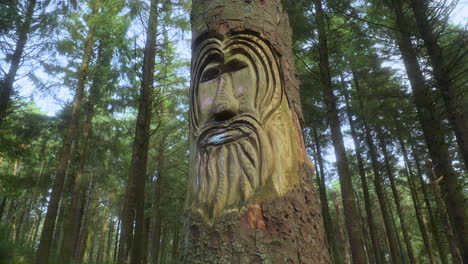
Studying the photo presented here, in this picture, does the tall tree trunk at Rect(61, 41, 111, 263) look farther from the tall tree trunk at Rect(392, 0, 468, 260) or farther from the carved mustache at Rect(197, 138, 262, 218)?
the carved mustache at Rect(197, 138, 262, 218)

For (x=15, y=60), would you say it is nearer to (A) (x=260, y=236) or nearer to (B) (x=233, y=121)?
(B) (x=233, y=121)

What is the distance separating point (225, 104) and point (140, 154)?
6.02m

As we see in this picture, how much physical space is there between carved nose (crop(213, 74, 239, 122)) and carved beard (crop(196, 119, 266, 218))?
9 centimetres

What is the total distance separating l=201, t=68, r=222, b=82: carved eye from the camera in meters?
1.86

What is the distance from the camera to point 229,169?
1.56 meters

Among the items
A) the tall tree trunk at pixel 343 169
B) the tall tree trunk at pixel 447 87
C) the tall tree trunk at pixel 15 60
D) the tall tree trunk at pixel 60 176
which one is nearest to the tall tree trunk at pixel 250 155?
the tall tree trunk at pixel 343 169

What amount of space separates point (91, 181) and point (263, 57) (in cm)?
1998

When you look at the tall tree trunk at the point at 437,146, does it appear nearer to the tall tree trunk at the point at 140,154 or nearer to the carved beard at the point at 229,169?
the tall tree trunk at the point at 140,154

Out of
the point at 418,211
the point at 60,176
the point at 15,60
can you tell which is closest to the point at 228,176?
the point at 60,176

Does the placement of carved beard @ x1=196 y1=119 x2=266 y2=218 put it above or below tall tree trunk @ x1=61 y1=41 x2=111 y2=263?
below

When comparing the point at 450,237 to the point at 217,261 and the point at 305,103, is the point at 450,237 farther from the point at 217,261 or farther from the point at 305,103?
the point at 217,261

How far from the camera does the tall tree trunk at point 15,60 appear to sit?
409 inches

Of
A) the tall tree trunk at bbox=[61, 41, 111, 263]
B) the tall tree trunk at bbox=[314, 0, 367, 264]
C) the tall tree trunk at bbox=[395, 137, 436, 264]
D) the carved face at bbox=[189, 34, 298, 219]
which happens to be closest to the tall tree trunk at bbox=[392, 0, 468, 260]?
the tall tree trunk at bbox=[314, 0, 367, 264]

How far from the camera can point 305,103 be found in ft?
38.3
